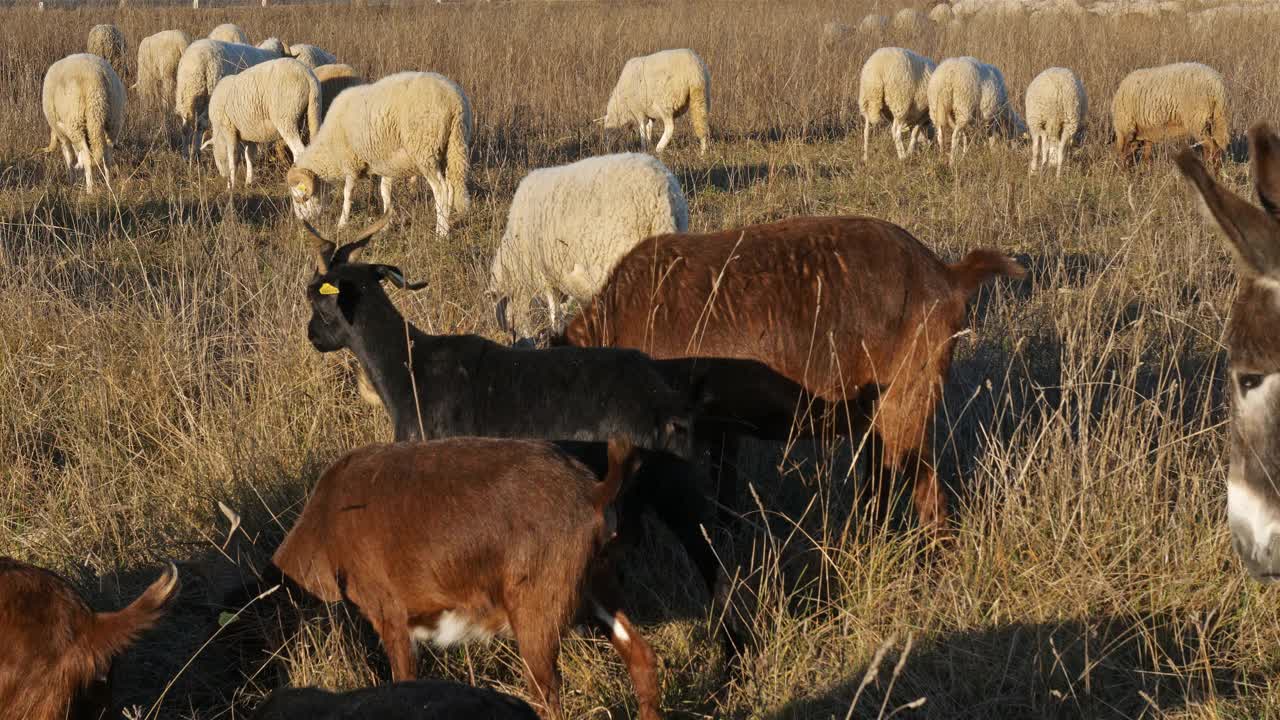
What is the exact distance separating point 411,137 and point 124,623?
9140mm

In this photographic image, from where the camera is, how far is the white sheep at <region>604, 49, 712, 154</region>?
16797mm

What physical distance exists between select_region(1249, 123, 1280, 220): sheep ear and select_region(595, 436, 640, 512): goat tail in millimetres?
1625

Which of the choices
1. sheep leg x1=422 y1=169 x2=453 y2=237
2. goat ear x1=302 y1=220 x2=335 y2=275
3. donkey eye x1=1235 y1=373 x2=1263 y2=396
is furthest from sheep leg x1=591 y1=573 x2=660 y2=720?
sheep leg x1=422 y1=169 x2=453 y2=237

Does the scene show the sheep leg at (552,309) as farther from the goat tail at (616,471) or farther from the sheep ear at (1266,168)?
the sheep ear at (1266,168)

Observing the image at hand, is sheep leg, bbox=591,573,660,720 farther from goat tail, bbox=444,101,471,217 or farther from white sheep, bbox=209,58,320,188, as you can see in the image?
white sheep, bbox=209,58,320,188

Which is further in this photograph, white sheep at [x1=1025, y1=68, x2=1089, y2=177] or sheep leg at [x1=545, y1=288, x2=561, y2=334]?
white sheep at [x1=1025, y1=68, x2=1089, y2=177]

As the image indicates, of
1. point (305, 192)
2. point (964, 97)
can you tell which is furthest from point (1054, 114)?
point (305, 192)

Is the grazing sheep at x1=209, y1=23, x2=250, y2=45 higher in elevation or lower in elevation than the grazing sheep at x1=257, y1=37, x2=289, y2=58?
higher

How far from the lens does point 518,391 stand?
4.14 m

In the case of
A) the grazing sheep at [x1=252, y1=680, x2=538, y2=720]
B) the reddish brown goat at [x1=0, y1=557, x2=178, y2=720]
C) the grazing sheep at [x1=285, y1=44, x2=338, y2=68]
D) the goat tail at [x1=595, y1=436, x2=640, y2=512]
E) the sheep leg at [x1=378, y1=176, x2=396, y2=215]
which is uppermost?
the grazing sheep at [x1=285, y1=44, x2=338, y2=68]

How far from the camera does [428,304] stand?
6.38 m

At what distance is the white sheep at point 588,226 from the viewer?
738 cm

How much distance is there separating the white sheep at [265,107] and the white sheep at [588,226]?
24.2ft

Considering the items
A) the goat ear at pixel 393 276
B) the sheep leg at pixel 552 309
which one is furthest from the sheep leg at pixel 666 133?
the goat ear at pixel 393 276
